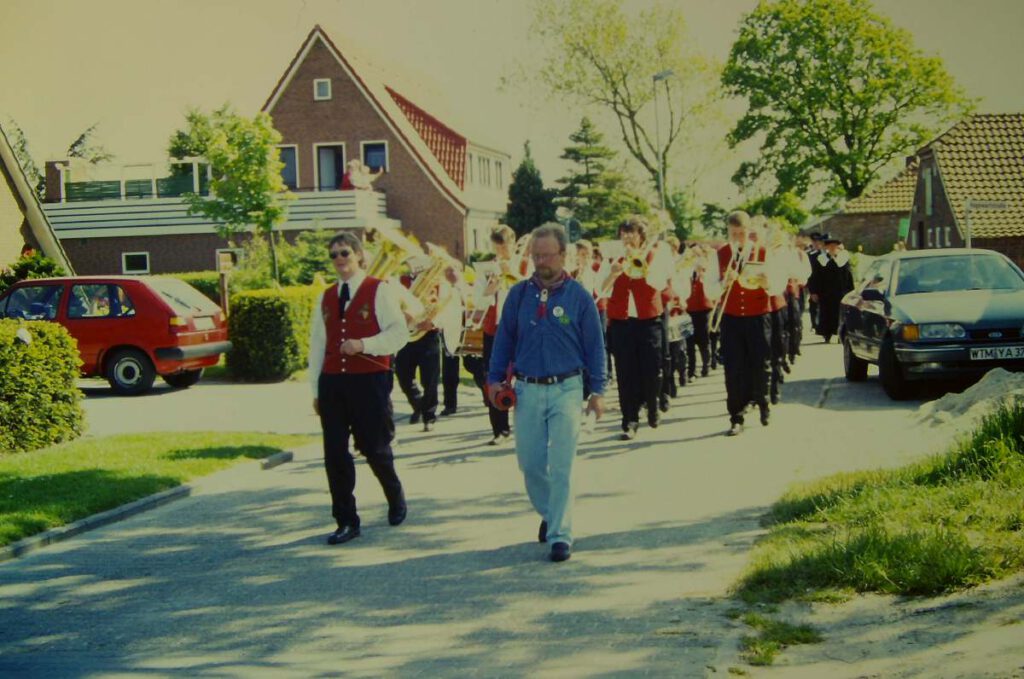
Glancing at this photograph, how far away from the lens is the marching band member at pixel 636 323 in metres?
13.2

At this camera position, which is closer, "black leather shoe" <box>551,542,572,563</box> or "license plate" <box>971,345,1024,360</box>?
"black leather shoe" <box>551,542,572,563</box>

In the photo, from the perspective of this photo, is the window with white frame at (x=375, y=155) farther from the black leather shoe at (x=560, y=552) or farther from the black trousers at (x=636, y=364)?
the black leather shoe at (x=560, y=552)

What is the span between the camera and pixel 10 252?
27.9 meters

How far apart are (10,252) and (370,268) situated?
20822 millimetres

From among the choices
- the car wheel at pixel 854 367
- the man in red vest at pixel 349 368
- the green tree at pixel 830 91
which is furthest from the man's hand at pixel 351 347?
the green tree at pixel 830 91

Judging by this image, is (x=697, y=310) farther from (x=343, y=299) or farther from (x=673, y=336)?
(x=343, y=299)

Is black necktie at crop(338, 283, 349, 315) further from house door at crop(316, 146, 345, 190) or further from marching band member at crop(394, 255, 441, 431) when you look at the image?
house door at crop(316, 146, 345, 190)

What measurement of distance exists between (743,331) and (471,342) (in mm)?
3035

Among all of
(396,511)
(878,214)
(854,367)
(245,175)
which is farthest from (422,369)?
(878,214)

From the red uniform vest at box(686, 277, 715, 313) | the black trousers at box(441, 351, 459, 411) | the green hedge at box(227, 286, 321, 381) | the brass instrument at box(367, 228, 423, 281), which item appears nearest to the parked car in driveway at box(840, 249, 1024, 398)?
the red uniform vest at box(686, 277, 715, 313)

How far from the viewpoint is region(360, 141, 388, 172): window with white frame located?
4978 centimetres

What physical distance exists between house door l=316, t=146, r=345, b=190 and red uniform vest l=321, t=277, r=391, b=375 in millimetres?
42025

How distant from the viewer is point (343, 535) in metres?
8.77

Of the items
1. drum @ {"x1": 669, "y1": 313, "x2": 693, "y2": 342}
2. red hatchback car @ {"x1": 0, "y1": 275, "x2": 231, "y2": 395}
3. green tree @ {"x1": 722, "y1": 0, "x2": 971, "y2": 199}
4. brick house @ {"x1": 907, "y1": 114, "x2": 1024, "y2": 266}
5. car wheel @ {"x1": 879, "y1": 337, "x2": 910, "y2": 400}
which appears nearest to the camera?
car wheel @ {"x1": 879, "y1": 337, "x2": 910, "y2": 400}
